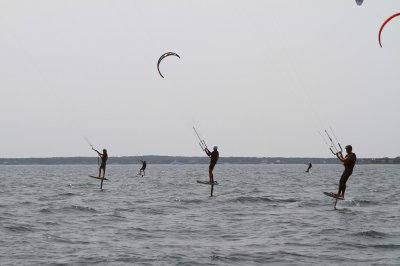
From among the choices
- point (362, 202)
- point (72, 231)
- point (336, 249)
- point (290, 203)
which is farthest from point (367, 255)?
point (362, 202)

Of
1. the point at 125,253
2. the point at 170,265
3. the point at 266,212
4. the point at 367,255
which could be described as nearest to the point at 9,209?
the point at 266,212

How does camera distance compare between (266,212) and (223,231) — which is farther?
(266,212)

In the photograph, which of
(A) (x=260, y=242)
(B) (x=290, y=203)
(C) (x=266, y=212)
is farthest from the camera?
(B) (x=290, y=203)

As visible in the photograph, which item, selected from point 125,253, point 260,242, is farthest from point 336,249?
point 125,253

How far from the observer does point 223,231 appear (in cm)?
1781

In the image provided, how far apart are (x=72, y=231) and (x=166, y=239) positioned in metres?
3.27

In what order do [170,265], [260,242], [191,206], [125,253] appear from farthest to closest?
[191,206] → [260,242] → [125,253] → [170,265]

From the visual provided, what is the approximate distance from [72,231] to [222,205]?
10.3 metres

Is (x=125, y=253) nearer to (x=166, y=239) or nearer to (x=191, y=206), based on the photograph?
(x=166, y=239)

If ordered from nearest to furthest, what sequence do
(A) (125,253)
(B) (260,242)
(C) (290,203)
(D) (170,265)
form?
1. (D) (170,265)
2. (A) (125,253)
3. (B) (260,242)
4. (C) (290,203)

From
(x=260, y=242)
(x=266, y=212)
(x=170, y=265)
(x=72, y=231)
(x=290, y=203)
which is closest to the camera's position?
(x=170, y=265)

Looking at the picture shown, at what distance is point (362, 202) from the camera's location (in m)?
30.4

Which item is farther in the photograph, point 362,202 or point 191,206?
point 362,202

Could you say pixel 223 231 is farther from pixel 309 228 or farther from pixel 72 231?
pixel 72 231
